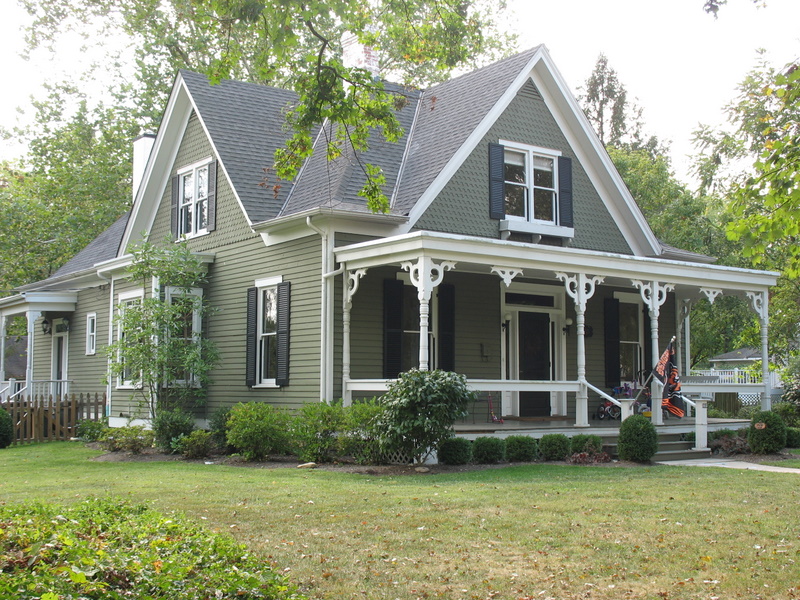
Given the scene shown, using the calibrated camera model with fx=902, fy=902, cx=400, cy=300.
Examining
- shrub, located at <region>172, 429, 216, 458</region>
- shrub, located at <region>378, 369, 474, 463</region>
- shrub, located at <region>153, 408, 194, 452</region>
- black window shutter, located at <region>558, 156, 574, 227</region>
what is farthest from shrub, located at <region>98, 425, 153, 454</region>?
black window shutter, located at <region>558, 156, 574, 227</region>

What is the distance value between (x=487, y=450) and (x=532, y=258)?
3.18 metres

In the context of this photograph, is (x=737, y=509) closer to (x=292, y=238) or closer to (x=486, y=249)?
(x=486, y=249)

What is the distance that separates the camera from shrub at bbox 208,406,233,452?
1590 cm

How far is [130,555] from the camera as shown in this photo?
5.41 metres

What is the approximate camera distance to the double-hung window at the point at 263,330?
16.5m

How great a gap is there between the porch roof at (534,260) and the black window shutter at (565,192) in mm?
1457

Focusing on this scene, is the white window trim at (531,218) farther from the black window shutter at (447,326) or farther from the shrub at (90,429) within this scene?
the shrub at (90,429)

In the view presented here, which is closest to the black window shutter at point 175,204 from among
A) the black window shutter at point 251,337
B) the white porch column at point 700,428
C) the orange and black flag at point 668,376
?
the black window shutter at point 251,337

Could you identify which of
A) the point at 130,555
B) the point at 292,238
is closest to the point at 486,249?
the point at 292,238

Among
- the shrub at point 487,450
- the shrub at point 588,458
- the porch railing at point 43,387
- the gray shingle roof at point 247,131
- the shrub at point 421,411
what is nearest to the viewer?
the shrub at point 421,411

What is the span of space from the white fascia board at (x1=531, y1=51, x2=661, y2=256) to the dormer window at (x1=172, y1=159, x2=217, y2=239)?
22.8ft

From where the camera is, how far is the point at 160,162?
20562 mm

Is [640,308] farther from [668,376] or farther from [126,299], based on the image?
[126,299]

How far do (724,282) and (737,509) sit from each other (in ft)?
29.9
